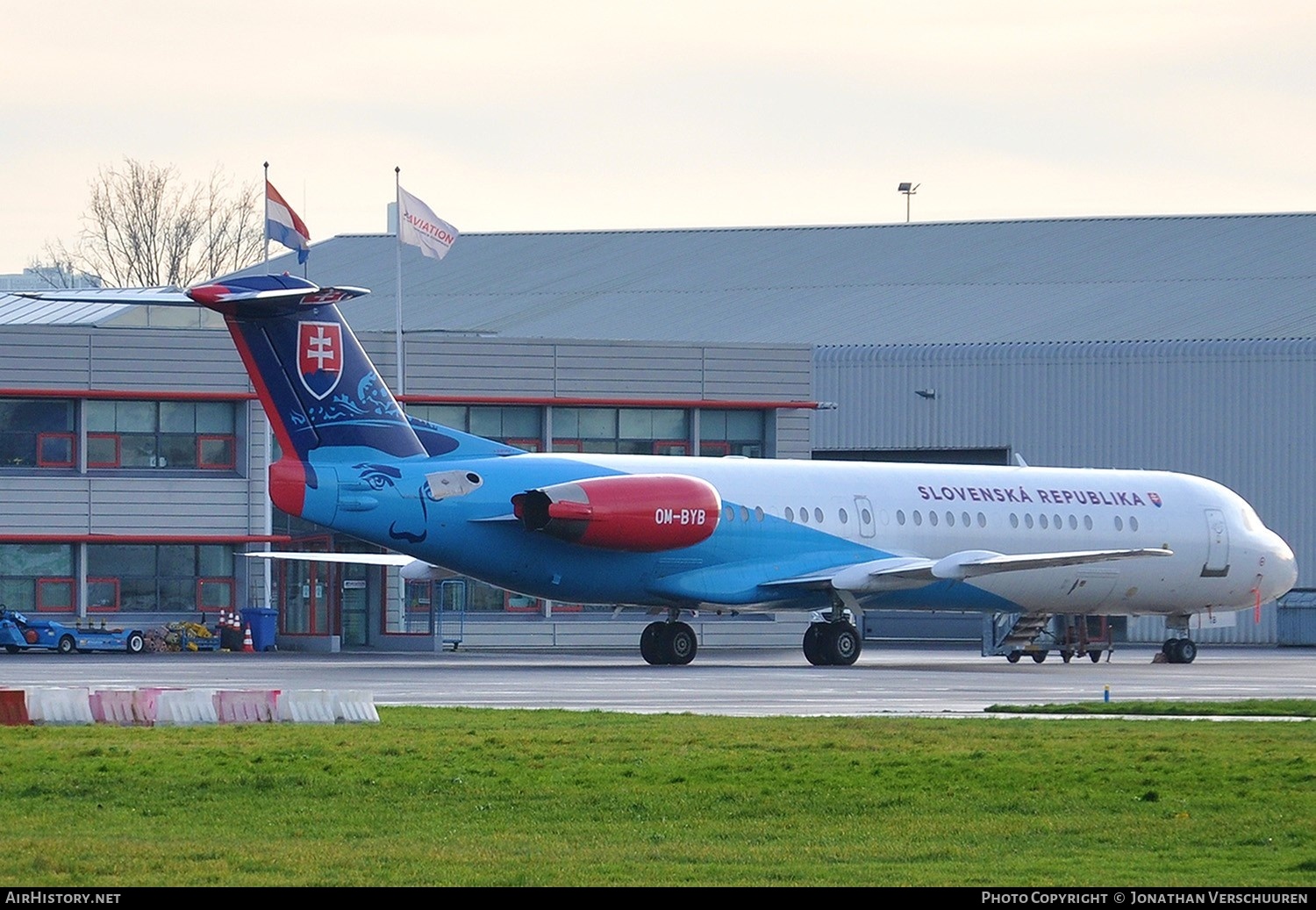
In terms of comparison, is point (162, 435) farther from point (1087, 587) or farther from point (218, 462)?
point (1087, 587)

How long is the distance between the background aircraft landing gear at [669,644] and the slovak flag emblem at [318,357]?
347 inches

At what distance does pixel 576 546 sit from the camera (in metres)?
39.0

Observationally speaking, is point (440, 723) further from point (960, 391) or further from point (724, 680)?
point (960, 391)

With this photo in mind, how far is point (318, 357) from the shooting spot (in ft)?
122

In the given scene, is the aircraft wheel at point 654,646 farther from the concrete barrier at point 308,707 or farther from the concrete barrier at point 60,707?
the concrete barrier at point 60,707

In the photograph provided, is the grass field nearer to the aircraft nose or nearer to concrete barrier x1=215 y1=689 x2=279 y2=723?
concrete barrier x1=215 y1=689 x2=279 y2=723

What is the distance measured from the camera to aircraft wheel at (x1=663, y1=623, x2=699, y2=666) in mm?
42375

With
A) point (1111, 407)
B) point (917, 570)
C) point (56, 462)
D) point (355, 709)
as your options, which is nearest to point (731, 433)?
point (1111, 407)

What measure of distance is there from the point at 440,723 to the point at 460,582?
3326 cm

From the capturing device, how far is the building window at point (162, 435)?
175ft

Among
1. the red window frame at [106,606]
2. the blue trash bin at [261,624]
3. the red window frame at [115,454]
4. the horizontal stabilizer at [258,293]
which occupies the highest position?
the horizontal stabilizer at [258,293]

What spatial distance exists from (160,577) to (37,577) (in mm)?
2969

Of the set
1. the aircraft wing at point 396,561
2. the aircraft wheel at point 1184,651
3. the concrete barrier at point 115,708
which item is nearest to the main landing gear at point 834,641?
the aircraft wing at point 396,561
